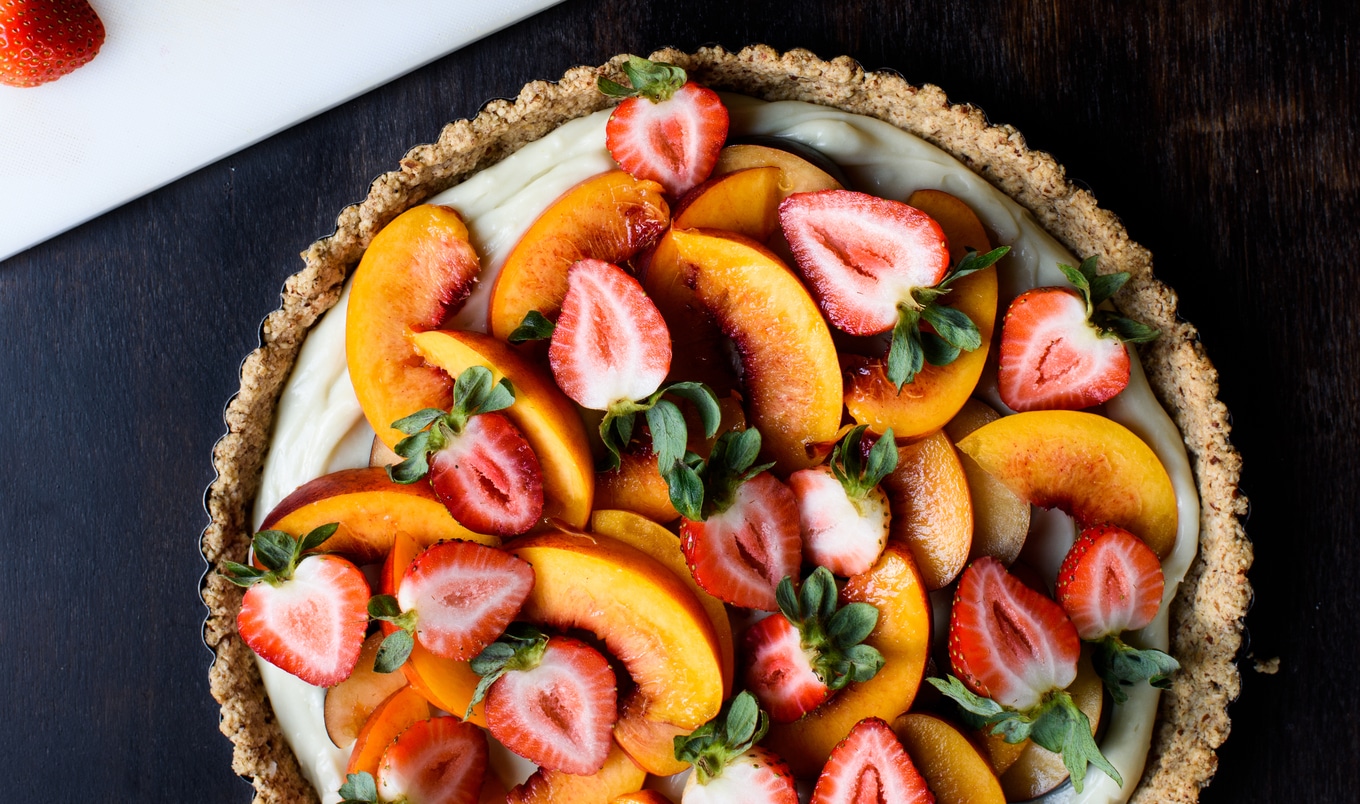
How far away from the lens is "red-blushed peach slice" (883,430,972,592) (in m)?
1.87

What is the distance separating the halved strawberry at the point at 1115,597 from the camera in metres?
1.83

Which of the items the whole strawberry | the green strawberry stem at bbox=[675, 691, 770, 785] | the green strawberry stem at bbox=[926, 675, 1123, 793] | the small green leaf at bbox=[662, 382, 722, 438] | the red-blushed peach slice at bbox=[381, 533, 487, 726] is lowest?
the green strawberry stem at bbox=[926, 675, 1123, 793]

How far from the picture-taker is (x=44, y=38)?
2.14 meters

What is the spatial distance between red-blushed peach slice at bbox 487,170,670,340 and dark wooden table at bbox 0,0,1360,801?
52cm

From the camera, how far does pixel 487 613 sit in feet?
5.81

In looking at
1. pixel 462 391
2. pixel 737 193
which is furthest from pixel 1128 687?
pixel 462 391

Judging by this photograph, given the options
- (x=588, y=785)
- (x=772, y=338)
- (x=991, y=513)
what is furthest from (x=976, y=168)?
(x=588, y=785)

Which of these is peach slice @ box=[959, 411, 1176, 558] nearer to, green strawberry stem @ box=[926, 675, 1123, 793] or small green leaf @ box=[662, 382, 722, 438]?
green strawberry stem @ box=[926, 675, 1123, 793]

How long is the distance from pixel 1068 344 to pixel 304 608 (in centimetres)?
153

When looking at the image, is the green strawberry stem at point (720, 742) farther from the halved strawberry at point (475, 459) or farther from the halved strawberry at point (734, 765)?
the halved strawberry at point (475, 459)

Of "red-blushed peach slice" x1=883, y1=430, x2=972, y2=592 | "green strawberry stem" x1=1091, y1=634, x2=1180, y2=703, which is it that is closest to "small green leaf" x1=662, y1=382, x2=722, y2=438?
"red-blushed peach slice" x1=883, y1=430, x2=972, y2=592

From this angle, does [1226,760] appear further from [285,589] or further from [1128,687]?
[285,589]

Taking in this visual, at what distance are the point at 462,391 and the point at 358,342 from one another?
268 mm

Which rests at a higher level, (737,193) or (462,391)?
(737,193)
